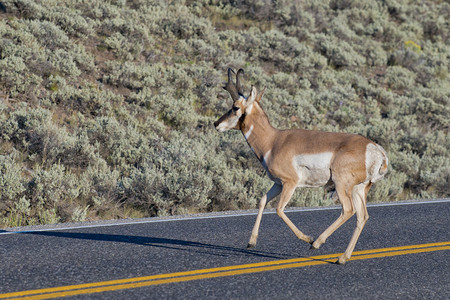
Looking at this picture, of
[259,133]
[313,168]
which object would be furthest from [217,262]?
[259,133]

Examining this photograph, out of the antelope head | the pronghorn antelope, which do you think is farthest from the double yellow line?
the antelope head

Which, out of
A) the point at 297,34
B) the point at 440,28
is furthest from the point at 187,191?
the point at 440,28

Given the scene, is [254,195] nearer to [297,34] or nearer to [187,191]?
[187,191]

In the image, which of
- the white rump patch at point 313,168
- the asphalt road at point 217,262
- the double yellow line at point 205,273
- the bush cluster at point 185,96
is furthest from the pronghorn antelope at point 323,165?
the bush cluster at point 185,96

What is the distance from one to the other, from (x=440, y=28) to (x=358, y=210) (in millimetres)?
29601

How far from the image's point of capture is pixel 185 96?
64.6 ft

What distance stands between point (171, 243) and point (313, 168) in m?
2.07

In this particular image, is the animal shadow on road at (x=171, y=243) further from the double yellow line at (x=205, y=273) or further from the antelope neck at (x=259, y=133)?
the antelope neck at (x=259, y=133)

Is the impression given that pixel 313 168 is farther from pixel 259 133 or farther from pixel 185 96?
pixel 185 96

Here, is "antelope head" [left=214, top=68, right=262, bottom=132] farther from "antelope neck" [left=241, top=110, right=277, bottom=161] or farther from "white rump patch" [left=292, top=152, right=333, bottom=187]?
"white rump patch" [left=292, top=152, right=333, bottom=187]

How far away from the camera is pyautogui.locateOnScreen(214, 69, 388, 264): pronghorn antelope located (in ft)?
22.6

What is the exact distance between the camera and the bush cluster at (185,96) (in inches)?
463

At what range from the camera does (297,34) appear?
28.2m

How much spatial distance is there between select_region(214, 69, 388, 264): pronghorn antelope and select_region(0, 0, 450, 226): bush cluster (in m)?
4.22
